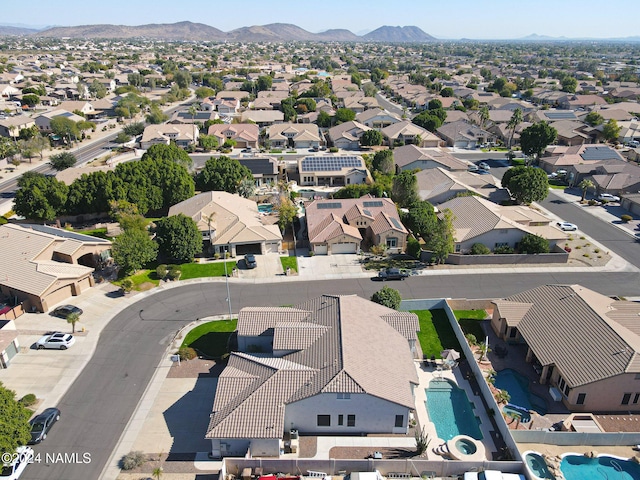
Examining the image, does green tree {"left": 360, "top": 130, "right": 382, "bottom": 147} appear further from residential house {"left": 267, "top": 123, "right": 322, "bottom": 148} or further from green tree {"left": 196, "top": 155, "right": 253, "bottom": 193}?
green tree {"left": 196, "top": 155, "right": 253, "bottom": 193}

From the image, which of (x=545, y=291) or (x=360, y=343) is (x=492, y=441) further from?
(x=545, y=291)

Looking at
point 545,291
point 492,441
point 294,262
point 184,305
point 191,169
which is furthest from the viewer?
point 191,169

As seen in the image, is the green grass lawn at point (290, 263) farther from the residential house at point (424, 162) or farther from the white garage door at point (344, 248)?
the residential house at point (424, 162)

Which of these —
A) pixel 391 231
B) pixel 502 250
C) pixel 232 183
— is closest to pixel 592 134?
pixel 502 250

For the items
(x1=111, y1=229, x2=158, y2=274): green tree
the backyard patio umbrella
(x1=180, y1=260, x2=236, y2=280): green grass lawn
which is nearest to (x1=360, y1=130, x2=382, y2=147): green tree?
(x1=180, y1=260, x2=236, y2=280): green grass lawn

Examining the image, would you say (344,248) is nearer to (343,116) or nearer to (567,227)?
(567,227)
